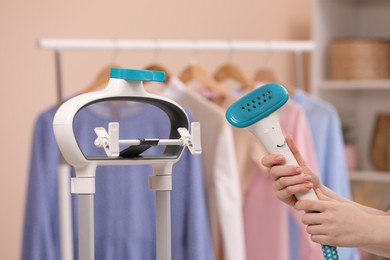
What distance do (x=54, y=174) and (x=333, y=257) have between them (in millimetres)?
999

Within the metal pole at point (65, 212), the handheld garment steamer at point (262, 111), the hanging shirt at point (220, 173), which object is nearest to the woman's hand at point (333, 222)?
the handheld garment steamer at point (262, 111)

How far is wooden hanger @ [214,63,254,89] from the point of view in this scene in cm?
239

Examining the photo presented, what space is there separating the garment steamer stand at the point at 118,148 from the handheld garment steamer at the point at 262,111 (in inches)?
2.6

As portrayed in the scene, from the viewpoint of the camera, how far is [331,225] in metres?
1.10

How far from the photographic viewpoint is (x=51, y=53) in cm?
256

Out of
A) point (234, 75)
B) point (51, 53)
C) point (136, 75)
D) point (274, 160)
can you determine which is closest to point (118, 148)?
point (136, 75)

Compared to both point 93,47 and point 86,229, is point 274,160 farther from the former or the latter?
point 93,47

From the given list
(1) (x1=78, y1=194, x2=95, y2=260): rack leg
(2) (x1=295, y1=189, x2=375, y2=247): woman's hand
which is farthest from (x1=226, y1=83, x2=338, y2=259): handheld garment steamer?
(1) (x1=78, y1=194, x2=95, y2=260): rack leg

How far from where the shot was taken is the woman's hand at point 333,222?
1.10 meters

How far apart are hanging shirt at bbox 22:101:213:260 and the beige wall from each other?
52cm

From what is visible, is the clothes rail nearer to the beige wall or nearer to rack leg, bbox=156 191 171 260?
the beige wall

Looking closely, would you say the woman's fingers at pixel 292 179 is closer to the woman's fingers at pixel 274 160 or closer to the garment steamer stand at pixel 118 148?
the woman's fingers at pixel 274 160

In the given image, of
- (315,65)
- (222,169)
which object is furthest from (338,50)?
(222,169)

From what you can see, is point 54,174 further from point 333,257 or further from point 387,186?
point 387,186
